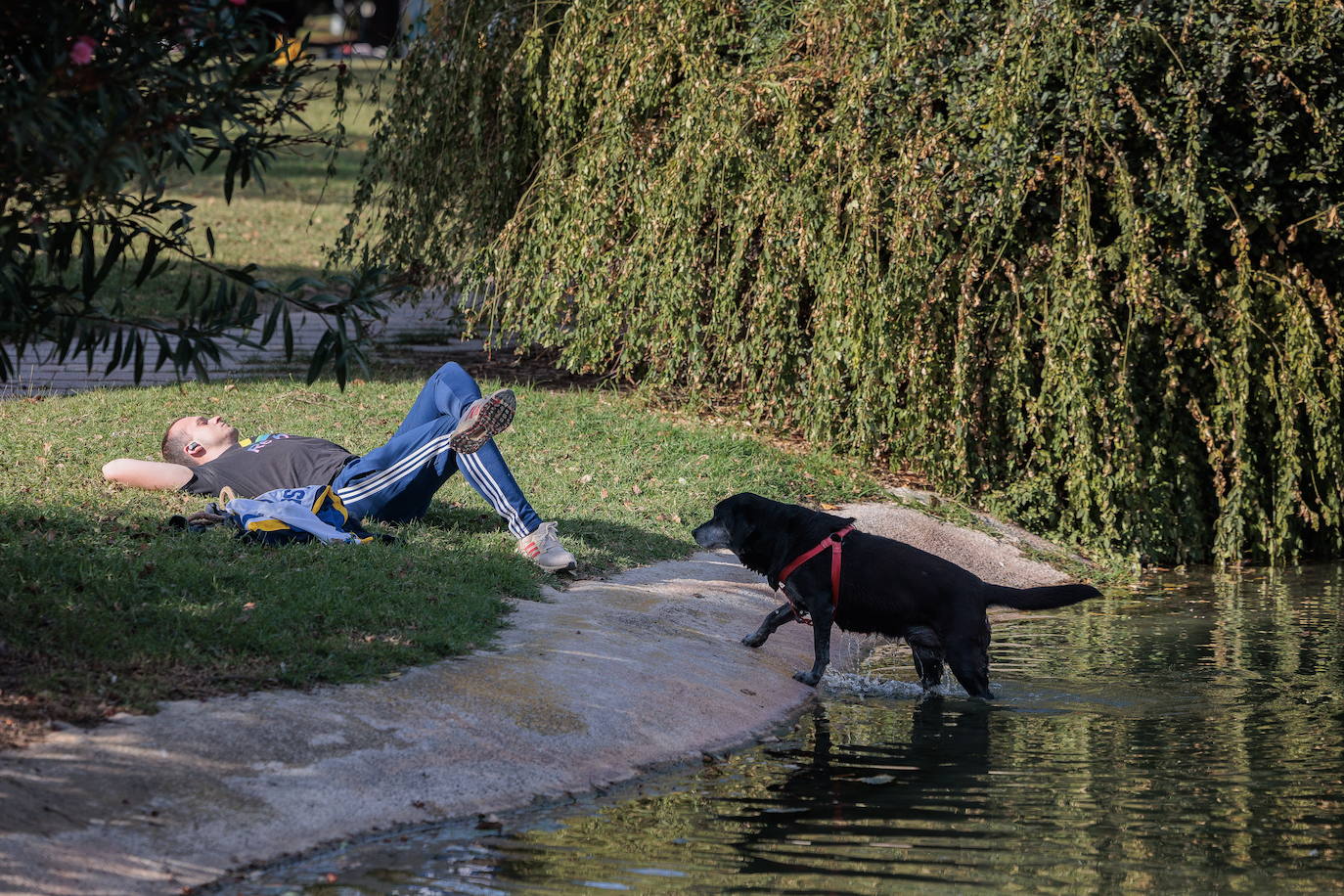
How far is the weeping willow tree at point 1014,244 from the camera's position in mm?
10852

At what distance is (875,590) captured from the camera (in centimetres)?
750

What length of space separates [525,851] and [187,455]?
5.61m

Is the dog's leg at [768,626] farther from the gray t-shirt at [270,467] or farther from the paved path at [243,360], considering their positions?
the paved path at [243,360]

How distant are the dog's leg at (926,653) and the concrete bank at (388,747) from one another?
646 mm

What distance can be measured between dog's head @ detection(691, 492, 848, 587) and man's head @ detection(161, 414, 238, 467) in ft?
12.9

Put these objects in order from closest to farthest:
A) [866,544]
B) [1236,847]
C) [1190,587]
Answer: [1236,847] → [866,544] → [1190,587]

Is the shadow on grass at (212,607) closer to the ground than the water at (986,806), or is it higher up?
higher up

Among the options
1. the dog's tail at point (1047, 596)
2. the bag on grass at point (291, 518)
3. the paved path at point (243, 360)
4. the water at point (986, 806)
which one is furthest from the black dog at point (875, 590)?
the paved path at point (243, 360)

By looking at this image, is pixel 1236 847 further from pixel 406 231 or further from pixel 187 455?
pixel 406 231

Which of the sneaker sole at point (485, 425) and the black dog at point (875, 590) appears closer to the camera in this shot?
the black dog at point (875, 590)

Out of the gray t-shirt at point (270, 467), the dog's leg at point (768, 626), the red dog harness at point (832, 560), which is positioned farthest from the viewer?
the gray t-shirt at point (270, 467)

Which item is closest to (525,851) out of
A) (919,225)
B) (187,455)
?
(187,455)

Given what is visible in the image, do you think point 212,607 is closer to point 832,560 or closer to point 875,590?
point 832,560

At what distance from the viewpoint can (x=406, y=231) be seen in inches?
597
